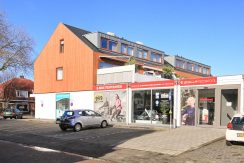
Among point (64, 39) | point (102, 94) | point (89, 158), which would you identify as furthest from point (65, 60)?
point (89, 158)

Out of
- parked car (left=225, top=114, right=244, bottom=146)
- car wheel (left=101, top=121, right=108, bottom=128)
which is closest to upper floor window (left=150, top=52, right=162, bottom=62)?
car wheel (left=101, top=121, right=108, bottom=128)

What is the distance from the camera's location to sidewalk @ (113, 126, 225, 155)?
47.0 feet

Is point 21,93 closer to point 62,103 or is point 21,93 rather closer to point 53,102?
point 53,102

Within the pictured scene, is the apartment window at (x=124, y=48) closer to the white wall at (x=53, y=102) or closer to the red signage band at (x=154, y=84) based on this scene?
the white wall at (x=53, y=102)

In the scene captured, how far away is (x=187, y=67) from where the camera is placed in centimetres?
5397

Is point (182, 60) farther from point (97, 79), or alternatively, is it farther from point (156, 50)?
point (97, 79)

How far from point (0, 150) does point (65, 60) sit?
2266 cm

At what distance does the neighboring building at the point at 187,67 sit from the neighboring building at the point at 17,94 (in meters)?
32.7

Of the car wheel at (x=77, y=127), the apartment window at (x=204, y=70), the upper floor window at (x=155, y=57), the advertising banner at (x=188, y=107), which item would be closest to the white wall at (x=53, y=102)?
the car wheel at (x=77, y=127)

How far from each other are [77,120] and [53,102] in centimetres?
1500

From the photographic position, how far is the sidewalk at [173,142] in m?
14.3

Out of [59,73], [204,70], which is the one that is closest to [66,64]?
[59,73]

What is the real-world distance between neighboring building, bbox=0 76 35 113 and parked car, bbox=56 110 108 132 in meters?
43.8

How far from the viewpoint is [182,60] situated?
5291 cm
